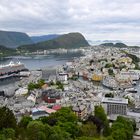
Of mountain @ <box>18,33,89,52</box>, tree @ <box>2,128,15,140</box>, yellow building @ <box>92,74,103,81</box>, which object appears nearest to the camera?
tree @ <box>2,128,15,140</box>

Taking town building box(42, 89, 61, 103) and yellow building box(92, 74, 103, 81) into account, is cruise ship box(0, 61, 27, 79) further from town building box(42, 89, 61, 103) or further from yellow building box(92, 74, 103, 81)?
town building box(42, 89, 61, 103)

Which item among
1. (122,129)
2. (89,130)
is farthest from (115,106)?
(89,130)

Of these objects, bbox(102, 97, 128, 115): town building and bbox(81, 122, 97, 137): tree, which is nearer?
bbox(81, 122, 97, 137): tree

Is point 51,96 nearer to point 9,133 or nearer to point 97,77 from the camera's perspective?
point 9,133

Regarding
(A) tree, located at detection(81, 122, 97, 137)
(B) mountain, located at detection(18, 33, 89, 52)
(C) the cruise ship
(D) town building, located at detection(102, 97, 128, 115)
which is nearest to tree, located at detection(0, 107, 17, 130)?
(A) tree, located at detection(81, 122, 97, 137)

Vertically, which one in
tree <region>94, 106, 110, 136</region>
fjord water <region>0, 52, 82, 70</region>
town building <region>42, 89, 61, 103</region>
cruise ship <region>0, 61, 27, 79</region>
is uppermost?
tree <region>94, 106, 110, 136</region>

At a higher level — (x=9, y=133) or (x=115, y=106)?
(x=9, y=133)

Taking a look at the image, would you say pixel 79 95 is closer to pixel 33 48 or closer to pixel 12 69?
pixel 12 69

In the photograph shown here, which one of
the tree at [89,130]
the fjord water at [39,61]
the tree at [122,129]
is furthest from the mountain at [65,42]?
the tree at [89,130]
